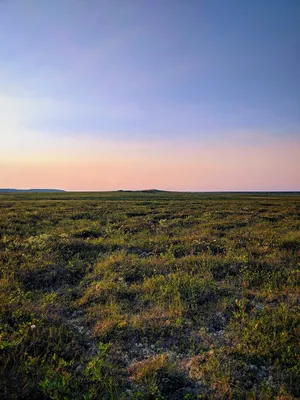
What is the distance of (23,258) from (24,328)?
200 inches

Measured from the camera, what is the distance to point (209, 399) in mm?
4148

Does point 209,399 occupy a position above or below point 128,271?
below

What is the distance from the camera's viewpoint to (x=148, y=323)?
6.12m

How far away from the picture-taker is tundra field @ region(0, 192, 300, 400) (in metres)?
4.40

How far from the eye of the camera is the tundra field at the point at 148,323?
4.40 m

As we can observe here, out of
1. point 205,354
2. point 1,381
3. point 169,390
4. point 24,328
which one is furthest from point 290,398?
point 24,328

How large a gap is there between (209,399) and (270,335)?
7.01ft

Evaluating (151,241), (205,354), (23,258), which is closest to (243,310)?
(205,354)

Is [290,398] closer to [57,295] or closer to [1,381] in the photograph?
[1,381]

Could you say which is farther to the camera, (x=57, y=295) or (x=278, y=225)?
(x=278, y=225)

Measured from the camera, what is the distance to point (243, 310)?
6.57m

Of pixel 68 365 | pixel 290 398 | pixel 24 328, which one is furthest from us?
pixel 24 328

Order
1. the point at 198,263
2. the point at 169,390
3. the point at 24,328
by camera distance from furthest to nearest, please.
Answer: the point at 198,263
the point at 24,328
the point at 169,390

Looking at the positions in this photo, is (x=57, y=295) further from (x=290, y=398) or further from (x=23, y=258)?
(x=290, y=398)
